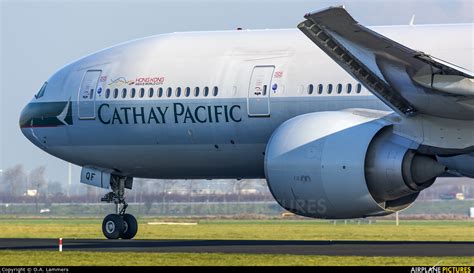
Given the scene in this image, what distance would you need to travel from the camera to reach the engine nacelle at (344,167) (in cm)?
2673

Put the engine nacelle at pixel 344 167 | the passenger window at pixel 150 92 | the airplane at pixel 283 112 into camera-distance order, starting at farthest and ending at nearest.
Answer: the passenger window at pixel 150 92, the engine nacelle at pixel 344 167, the airplane at pixel 283 112

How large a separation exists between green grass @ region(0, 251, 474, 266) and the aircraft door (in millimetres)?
8153

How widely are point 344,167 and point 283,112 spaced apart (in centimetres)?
386

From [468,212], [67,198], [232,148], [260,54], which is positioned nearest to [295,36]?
[260,54]

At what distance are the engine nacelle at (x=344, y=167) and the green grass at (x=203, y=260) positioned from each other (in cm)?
262

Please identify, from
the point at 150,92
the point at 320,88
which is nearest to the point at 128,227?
the point at 150,92

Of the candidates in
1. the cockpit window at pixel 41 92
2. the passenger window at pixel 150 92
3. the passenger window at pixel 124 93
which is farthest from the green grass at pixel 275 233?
the passenger window at pixel 150 92

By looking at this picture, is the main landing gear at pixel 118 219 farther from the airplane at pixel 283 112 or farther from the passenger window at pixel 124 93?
the passenger window at pixel 124 93

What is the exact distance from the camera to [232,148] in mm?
31672

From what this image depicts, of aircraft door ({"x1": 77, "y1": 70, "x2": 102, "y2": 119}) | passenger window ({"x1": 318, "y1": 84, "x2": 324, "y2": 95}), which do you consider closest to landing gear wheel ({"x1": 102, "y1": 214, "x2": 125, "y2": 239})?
aircraft door ({"x1": 77, "y1": 70, "x2": 102, "y2": 119})

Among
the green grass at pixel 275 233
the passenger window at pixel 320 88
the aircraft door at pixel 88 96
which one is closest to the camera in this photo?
the passenger window at pixel 320 88

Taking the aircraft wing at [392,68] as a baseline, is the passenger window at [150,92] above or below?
above

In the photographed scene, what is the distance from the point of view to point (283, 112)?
30109 mm

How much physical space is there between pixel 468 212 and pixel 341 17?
213 ft
